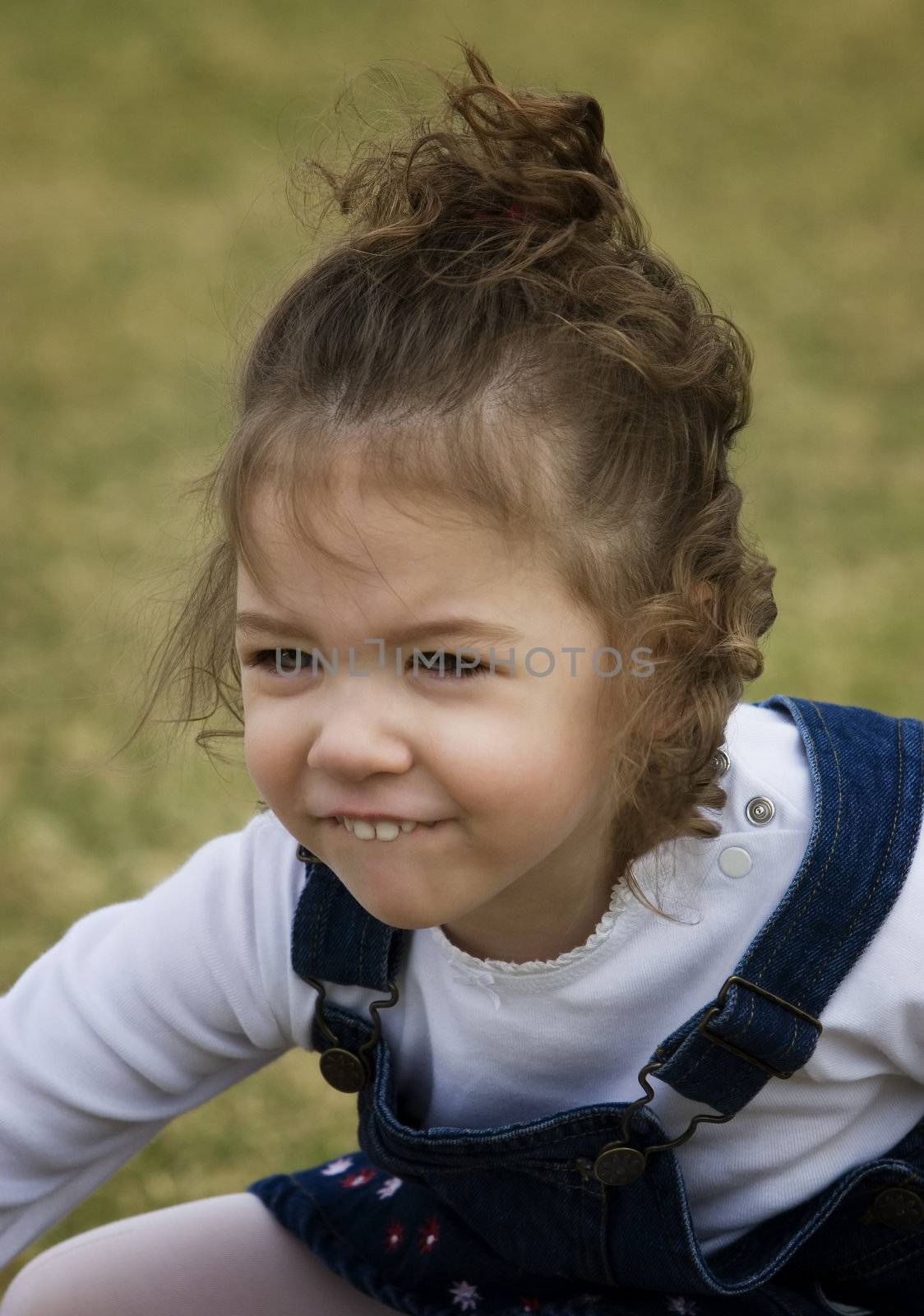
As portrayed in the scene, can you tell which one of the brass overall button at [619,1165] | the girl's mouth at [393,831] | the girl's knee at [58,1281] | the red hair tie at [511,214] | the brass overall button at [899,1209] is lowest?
the girl's knee at [58,1281]

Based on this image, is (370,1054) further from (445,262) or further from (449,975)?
(445,262)

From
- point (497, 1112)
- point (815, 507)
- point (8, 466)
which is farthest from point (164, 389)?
point (497, 1112)

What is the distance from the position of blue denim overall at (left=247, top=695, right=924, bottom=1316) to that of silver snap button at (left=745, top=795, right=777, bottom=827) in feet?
0.10

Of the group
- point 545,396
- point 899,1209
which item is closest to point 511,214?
point 545,396

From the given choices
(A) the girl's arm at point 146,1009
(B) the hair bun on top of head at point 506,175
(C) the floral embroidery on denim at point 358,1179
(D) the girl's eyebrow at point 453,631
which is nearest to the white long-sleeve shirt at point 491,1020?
(A) the girl's arm at point 146,1009

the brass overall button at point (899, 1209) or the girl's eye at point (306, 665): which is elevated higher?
the girl's eye at point (306, 665)

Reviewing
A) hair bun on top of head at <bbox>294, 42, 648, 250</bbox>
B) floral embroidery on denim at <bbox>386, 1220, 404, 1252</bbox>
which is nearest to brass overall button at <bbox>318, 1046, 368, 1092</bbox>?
floral embroidery on denim at <bbox>386, 1220, 404, 1252</bbox>

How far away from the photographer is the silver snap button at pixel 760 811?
102 cm

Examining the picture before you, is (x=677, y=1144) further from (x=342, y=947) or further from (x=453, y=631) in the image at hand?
(x=453, y=631)

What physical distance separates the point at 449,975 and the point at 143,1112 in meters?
0.25

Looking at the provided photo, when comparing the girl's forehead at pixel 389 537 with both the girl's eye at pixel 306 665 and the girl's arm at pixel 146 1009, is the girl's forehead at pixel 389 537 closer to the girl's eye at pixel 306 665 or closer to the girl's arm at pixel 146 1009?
the girl's eye at pixel 306 665

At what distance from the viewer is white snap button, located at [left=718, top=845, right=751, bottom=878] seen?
101cm

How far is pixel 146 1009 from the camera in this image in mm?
1129

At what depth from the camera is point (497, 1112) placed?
109 centimetres
